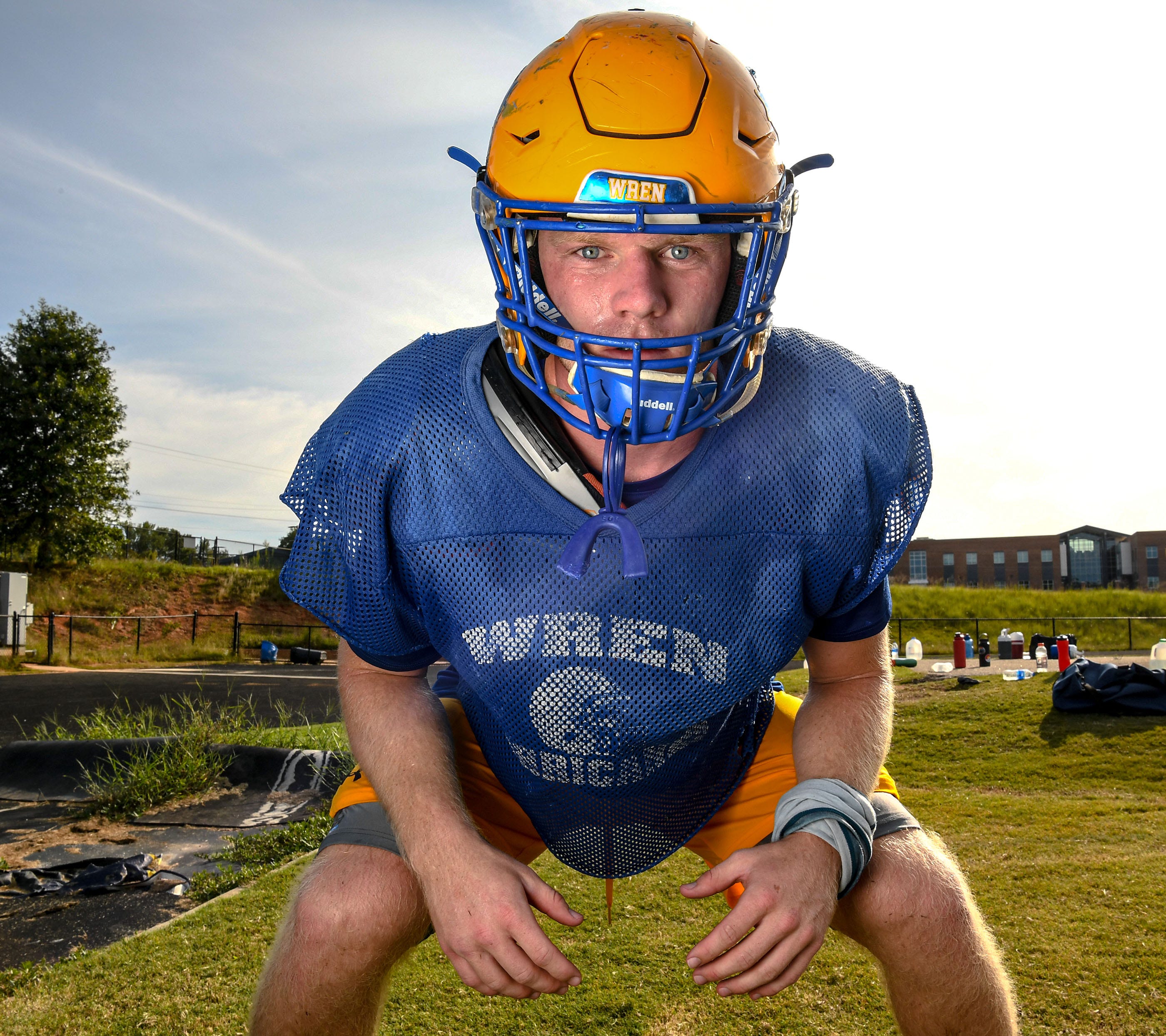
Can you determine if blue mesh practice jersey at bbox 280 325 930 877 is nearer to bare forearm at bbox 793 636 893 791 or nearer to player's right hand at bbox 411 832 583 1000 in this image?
bare forearm at bbox 793 636 893 791

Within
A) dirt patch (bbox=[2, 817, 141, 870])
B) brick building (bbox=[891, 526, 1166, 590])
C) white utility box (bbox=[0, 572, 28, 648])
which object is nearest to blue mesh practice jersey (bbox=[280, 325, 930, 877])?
dirt patch (bbox=[2, 817, 141, 870])

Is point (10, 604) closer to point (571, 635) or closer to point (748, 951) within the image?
point (571, 635)

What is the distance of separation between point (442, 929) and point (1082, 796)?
5.31 m

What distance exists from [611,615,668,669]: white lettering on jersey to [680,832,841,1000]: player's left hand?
0.40 metres

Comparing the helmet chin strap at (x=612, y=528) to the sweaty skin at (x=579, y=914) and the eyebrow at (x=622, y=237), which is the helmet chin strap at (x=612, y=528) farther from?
the eyebrow at (x=622, y=237)

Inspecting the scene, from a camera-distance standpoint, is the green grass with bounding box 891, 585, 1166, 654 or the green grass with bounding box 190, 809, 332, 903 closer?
the green grass with bounding box 190, 809, 332, 903

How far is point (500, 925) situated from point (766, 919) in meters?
0.41

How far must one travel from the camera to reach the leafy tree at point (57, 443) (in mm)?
22828

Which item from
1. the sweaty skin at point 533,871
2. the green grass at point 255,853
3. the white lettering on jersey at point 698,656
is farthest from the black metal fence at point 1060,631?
the white lettering on jersey at point 698,656

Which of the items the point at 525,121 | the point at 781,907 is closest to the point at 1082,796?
the point at 781,907

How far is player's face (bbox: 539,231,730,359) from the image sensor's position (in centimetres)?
153

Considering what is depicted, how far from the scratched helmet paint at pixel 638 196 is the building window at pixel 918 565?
180 feet

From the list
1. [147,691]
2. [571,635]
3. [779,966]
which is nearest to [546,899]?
[779,966]

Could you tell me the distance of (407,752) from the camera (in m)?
1.74
